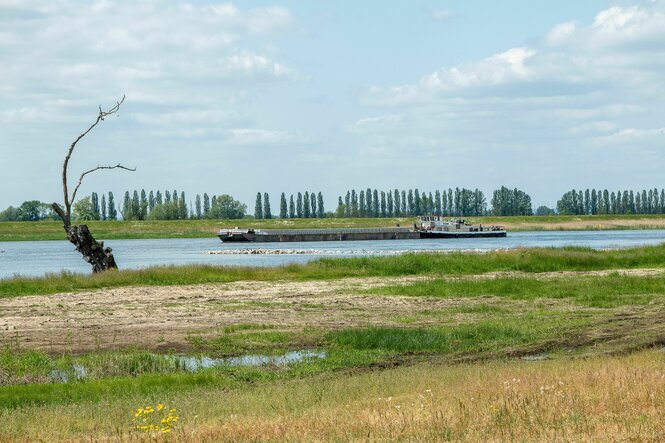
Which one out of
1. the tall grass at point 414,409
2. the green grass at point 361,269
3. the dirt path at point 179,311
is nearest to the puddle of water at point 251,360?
the dirt path at point 179,311

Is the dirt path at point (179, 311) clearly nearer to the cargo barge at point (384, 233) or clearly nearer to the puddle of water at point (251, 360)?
the puddle of water at point (251, 360)

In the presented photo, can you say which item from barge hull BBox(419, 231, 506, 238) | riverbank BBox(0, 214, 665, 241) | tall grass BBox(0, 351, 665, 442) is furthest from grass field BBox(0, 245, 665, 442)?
riverbank BBox(0, 214, 665, 241)

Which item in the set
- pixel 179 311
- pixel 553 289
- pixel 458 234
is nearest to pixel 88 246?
pixel 179 311

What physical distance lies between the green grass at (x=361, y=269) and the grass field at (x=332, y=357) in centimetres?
21

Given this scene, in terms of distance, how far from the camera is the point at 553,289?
34.1 m

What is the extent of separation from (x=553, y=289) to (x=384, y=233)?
10469 cm

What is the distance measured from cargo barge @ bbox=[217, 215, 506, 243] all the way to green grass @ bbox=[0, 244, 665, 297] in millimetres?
79333

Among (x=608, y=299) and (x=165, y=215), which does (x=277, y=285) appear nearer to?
(x=608, y=299)

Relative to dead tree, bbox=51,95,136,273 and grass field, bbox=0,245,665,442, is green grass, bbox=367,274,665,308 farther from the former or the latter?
dead tree, bbox=51,95,136,273

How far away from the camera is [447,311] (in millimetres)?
29156

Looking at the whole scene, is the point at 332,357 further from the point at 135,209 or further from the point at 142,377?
the point at 135,209

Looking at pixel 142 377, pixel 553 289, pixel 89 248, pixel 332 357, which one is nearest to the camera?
pixel 142 377

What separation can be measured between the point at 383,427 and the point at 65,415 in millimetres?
5420

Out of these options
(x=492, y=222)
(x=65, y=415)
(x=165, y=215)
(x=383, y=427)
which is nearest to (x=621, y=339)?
(x=383, y=427)
